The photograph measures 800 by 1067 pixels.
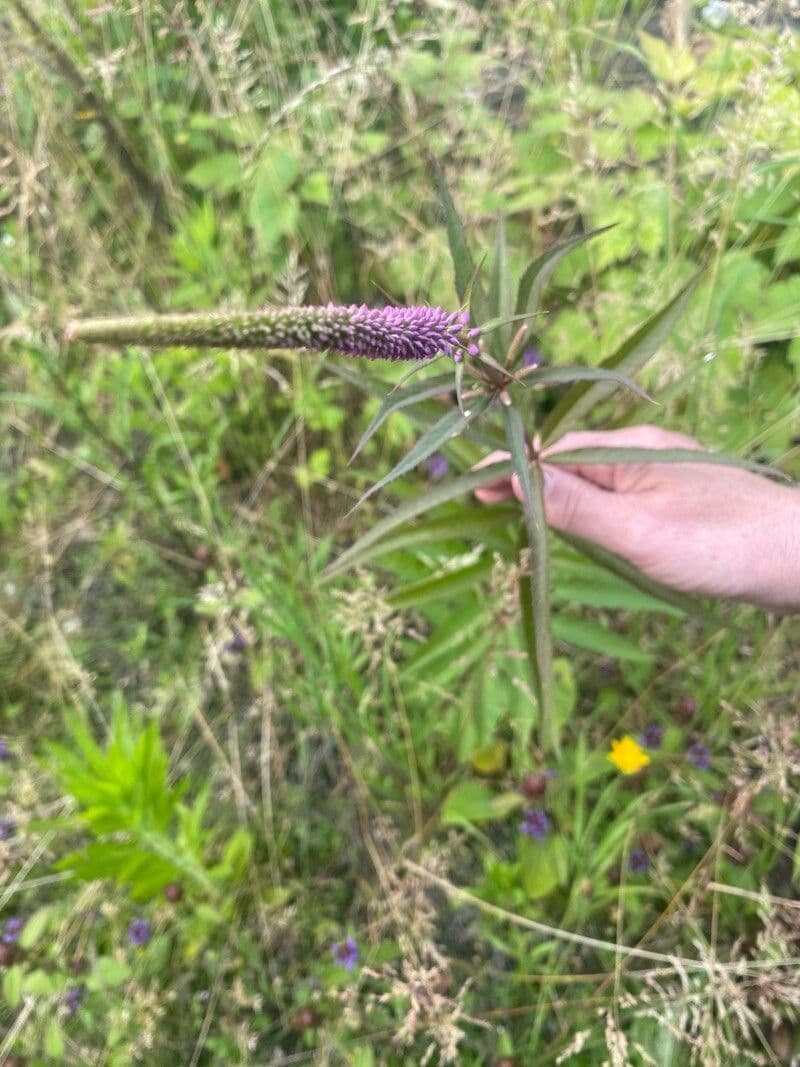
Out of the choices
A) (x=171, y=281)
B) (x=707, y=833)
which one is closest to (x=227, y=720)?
(x=707, y=833)

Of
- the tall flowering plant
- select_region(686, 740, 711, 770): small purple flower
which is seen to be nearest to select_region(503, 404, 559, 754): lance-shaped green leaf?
the tall flowering plant

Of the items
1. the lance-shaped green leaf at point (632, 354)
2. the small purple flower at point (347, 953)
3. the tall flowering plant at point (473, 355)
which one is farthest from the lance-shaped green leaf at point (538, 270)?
the small purple flower at point (347, 953)

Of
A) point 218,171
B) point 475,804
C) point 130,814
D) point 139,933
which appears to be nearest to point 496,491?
point 475,804

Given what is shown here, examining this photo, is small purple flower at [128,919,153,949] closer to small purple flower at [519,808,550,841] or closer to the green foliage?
the green foliage

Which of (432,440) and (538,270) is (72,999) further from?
(538,270)

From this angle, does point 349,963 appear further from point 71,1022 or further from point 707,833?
point 707,833

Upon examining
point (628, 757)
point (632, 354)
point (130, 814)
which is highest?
point (632, 354)
